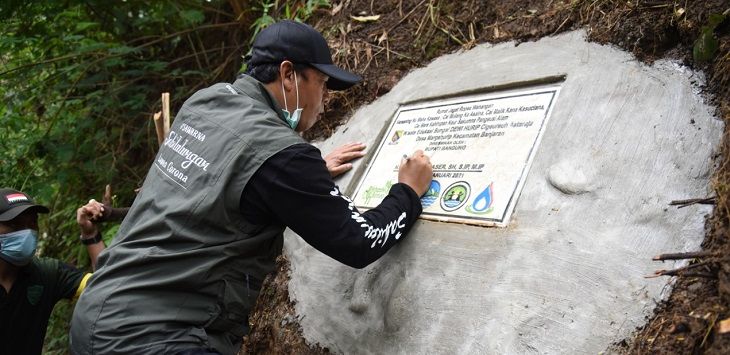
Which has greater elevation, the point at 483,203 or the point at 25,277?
the point at 483,203

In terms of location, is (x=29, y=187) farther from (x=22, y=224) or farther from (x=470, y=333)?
(x=470, y=333)

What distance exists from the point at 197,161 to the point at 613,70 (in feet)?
5.78

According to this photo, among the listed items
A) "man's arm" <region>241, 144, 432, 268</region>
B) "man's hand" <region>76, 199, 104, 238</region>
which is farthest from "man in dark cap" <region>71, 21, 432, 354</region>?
"man's hand" <region>76, 199, 104, 238</region>

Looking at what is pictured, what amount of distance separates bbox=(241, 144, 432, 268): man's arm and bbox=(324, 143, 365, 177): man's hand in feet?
2.84

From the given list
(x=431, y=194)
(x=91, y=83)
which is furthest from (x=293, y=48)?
(x=91, y=83)

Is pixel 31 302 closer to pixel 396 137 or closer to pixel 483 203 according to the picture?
pixel 396 137

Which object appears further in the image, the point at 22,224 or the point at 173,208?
the point at 22,224

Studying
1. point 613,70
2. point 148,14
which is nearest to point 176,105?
point 148,14

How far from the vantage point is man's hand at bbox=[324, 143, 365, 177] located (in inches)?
128

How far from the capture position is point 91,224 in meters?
3.67

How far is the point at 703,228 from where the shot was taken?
6.49ft

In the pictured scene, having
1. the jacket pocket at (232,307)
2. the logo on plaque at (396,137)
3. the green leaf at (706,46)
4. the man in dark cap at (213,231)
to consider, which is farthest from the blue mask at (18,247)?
the green leaf at (706,46)

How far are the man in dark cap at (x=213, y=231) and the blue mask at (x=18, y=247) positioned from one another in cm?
146

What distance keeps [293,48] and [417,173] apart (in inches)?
29.9
